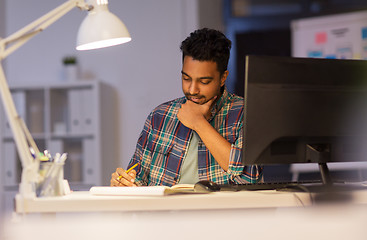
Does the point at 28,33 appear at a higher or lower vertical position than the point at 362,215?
higher

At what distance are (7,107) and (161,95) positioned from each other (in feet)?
10.5

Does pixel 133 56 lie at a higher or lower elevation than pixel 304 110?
higher

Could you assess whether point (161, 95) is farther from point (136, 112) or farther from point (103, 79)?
point (103, 79)

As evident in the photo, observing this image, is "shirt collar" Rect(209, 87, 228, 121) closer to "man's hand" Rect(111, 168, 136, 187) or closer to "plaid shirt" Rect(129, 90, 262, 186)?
"plaid shirt" Rect(129, 90, 262, 186)

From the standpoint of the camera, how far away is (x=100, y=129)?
423cm

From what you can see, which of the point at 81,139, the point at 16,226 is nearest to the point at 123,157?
the point at 81,139

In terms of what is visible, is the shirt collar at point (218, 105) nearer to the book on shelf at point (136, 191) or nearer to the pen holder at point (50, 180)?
the book on shelf at point (136, 191)

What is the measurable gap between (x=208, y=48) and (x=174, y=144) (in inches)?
16.6

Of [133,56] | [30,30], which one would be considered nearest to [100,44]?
[30,30]

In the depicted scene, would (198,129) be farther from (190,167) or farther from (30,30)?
(30,30)

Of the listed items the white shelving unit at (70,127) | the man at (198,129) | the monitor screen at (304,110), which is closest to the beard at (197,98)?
the man at (198,129)

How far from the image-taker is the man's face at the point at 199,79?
193 cm

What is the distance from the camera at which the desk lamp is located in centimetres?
132

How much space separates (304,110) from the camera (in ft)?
4.88
